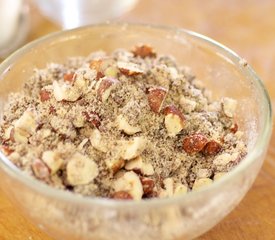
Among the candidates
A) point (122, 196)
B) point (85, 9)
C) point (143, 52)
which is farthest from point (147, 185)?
point (85, 9)

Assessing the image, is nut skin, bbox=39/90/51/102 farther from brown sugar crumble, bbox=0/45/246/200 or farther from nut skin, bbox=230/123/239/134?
nut skin, bbox=230/123/239/134

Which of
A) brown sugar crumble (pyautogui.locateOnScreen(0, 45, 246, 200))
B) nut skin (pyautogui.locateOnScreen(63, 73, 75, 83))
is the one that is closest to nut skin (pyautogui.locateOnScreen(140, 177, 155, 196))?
brown sugar crumble (pyautogui.locateOnScreen(0, 45, 246, 200))

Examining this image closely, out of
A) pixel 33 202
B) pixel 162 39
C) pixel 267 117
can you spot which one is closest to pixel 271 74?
pixel 162 39

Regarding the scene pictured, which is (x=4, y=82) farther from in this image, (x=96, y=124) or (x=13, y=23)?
(x=13, y=23)

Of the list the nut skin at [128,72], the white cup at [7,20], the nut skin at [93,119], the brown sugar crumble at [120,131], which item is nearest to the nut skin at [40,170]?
the brown sugar crumble at [120,131]

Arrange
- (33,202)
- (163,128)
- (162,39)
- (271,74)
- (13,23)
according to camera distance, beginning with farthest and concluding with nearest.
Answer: (13,23), (271,74), (162,39), (163,128), (33,202)

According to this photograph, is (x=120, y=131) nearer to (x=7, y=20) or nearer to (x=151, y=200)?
(x=151, y=200)

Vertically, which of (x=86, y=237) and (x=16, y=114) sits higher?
(x=16, y=114)

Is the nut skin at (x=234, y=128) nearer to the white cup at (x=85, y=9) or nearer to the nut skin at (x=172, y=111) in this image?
the nut skin at (x=172, y=111)
